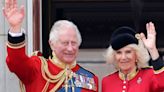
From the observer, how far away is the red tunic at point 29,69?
3273 mm

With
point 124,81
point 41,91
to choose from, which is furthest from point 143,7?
point 41,91

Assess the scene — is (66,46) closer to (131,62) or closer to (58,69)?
(58,69)

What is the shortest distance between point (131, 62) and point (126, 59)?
0.04m

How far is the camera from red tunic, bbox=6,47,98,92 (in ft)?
10.7

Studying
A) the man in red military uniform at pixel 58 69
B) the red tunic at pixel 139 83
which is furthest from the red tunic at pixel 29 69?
the red tunic at pixel 139 83

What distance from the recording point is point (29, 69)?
11.1 feet

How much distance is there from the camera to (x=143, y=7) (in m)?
4.76

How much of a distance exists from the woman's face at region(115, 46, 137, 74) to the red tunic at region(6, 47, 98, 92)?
0.22 metres

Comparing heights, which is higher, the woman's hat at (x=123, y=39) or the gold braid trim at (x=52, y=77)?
the woman's hat at (x=123, y=39)

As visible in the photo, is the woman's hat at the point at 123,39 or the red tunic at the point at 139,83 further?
the woman's hat at the point at 123,39

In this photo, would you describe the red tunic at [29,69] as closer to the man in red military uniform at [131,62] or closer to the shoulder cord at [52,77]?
the shoulder cord at [52,77]

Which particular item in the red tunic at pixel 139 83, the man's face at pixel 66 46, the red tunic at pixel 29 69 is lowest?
the red tunic at pixel 139 83

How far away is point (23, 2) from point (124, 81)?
1259 mm

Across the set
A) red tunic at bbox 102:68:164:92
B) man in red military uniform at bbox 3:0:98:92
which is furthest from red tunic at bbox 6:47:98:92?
red tunic at bbox 102:68:164:92
